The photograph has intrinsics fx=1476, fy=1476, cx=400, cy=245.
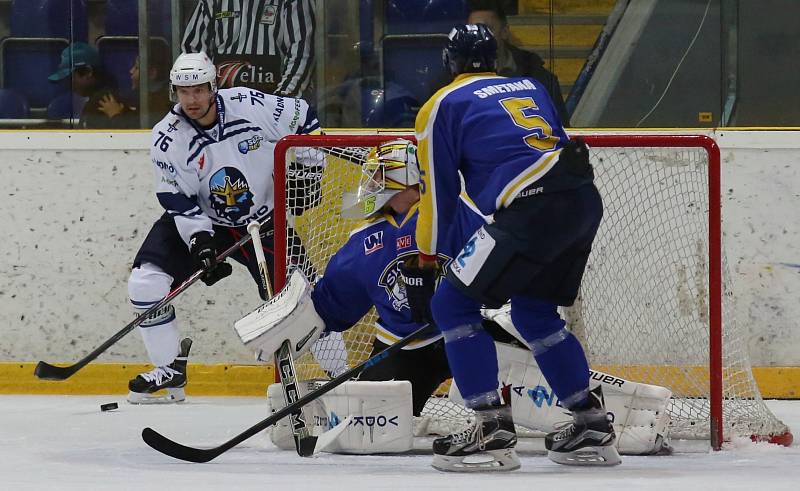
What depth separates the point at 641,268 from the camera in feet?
14.6

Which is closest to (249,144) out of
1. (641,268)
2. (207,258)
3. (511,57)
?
(207,258)

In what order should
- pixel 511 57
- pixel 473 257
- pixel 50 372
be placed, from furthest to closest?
pixel 511 57, pixel 50 372, pixel 473 257

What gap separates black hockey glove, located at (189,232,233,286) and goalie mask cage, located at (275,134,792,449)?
13.6 inches

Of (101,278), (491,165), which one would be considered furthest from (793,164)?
(101,278)

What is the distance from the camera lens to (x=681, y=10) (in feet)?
16.0

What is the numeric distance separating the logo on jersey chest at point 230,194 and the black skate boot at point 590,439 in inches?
64.2

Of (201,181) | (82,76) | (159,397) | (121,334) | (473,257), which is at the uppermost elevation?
(82,76)

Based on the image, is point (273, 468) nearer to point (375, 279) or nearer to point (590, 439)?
point (375, 279)

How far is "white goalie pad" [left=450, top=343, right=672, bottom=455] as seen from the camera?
3527 mm

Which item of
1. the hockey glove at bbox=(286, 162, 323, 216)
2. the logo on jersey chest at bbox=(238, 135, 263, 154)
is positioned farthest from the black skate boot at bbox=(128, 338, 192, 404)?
the hockey glove at bbox=(286, 162, 323, 216)

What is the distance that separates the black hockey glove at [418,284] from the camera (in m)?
3.22

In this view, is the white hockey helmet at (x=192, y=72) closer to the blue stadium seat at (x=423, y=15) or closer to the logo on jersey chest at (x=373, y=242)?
the blue stadium seat at (x=423, y=15)

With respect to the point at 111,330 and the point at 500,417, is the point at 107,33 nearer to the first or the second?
the point at 111,330

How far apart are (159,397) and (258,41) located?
126 centimetres
